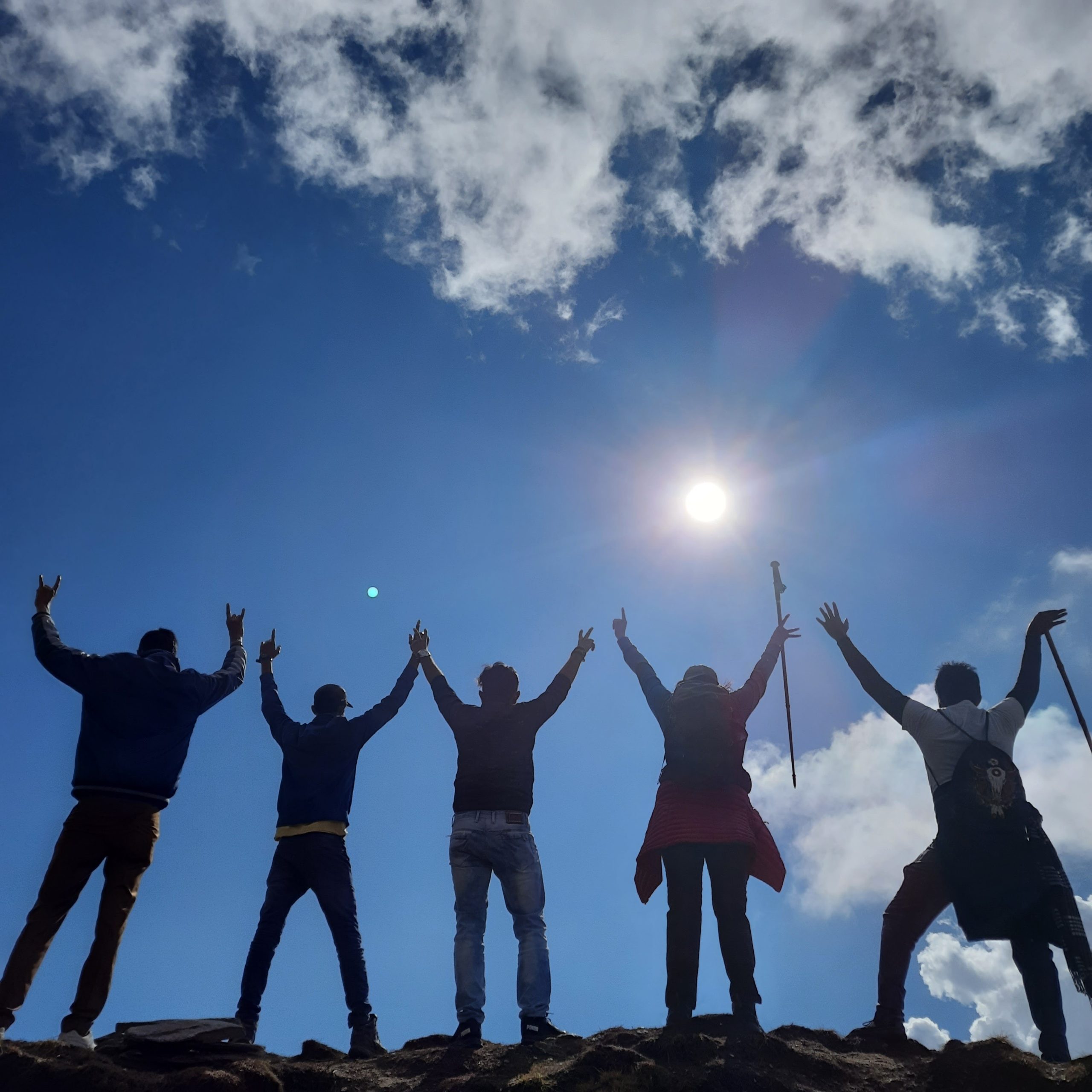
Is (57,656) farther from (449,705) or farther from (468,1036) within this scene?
(468,1036)

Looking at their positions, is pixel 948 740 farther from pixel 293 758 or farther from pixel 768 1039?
pixel 293 758

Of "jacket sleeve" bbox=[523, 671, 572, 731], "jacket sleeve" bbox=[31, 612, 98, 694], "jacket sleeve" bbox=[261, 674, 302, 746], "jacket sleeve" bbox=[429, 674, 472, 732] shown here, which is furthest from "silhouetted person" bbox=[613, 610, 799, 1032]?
"jacket sleeve" bbox=[31, 612, 98, 694]

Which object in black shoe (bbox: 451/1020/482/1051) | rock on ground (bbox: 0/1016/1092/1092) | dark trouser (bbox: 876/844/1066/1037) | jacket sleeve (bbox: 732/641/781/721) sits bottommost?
rock on ground (bbox: 0/1016/1092/1092)

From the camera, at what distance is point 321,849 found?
780 cm

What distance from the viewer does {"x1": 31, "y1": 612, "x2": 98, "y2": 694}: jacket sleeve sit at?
743 centimetres

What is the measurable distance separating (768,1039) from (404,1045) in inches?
109

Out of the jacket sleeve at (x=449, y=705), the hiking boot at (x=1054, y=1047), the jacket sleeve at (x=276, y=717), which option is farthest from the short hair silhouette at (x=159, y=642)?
the hiking boot at (x=1054, y=1047)

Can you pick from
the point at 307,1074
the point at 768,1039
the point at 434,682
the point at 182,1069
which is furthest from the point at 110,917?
the point at 768,1039

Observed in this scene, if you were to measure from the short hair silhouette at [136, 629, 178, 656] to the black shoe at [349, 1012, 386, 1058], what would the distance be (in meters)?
3.31

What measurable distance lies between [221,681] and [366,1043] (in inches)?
120

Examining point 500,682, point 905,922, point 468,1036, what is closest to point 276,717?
point 500,682

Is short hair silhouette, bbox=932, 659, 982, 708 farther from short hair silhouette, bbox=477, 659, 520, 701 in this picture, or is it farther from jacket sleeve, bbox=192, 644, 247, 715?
jacket sleeve, bbox=192, 644, 247, 715

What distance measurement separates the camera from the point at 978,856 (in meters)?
6.91

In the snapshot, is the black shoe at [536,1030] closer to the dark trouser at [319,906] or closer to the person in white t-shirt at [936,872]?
the dark trouser at [319,906]
